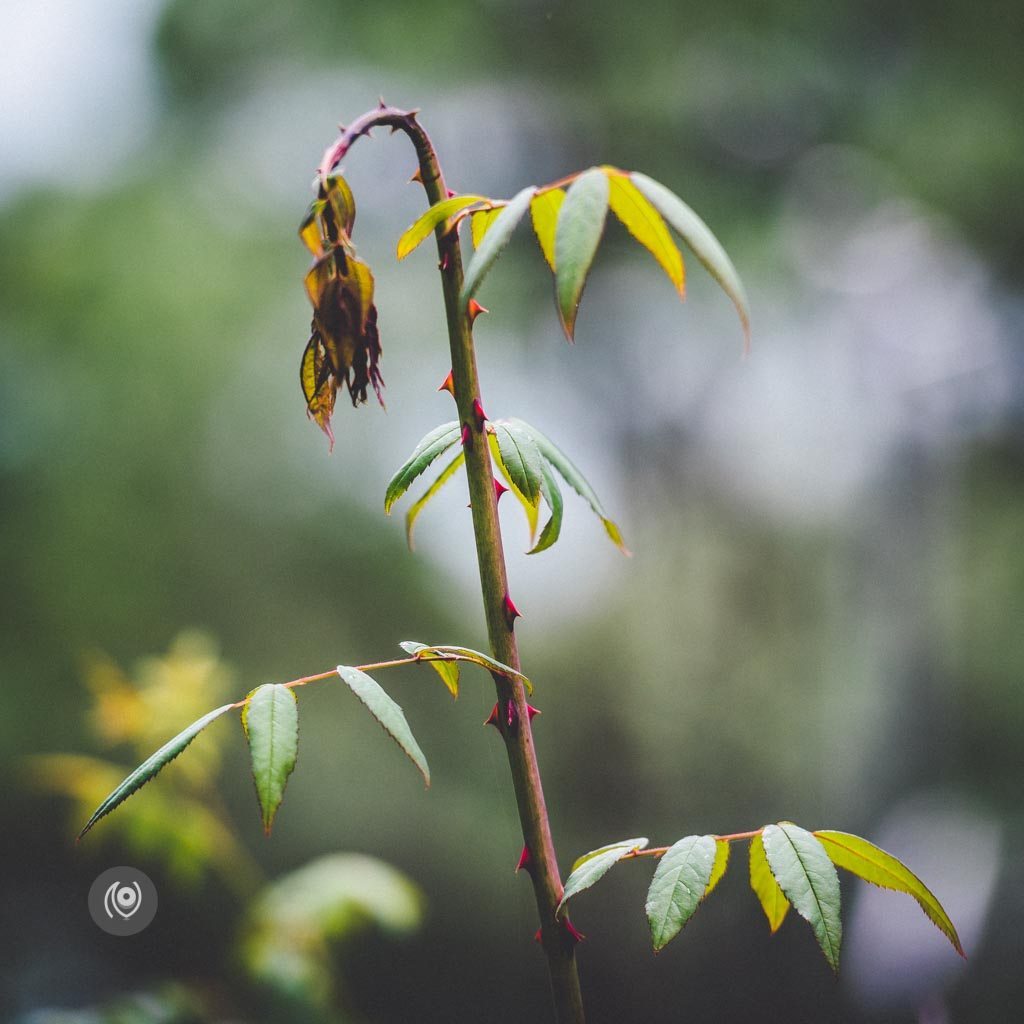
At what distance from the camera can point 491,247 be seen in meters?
0.22

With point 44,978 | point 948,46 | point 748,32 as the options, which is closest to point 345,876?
point 44,978

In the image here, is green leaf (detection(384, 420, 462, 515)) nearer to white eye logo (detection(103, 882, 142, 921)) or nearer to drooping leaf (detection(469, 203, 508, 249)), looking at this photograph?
drooping leaf (detection(469, 203, 508, 249))

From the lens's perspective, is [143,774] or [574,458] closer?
[143,774]

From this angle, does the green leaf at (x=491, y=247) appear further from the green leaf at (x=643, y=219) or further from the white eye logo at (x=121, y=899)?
the white eye logo at (x=121, y=899)

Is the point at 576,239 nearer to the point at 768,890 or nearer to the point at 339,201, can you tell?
the point at 339,201

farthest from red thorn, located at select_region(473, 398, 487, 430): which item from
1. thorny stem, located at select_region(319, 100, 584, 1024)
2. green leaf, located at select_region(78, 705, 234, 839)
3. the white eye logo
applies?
the white eye logo

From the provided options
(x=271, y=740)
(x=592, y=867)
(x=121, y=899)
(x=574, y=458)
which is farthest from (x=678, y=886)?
(x=574, y=458)

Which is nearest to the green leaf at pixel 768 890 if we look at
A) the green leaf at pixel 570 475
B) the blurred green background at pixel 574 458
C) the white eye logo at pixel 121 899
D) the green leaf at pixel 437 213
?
the green leaf at pixel 570 475

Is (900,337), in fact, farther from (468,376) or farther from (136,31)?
(468,376)

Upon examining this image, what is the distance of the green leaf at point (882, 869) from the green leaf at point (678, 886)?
0.13ft

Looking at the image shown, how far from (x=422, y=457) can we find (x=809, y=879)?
181 mm

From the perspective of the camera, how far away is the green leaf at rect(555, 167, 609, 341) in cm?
21

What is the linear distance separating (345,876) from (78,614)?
1384 millimetres

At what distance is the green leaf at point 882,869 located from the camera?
0.90 feet
